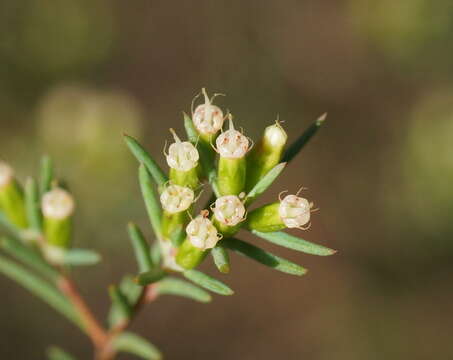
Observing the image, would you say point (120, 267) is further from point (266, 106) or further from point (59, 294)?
point (59, 294)

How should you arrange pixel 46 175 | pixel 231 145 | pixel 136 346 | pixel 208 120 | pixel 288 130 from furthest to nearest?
pixel 288 130 → pixel 136 346 → pixel 46 175 → pixel 208 120 → pixel 231 145

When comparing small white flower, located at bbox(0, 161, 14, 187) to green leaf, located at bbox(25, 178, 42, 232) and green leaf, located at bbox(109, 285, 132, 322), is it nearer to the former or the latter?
green leaf, located at bbox(25, 178, 42, 232)

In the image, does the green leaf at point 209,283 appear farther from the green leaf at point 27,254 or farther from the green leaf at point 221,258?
the green leaf at point 27,254

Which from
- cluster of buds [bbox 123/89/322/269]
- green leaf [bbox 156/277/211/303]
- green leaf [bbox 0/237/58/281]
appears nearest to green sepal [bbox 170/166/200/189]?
cluster of buds [bbox 123/89/322/269]

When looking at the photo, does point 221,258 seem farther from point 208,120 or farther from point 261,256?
point 208,120

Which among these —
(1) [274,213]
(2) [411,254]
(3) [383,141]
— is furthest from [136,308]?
(3) [383,141]

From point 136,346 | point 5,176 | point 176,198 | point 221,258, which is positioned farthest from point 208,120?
point 136,346
